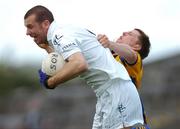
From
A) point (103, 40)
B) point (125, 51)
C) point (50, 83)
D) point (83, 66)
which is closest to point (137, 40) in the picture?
point (125, 51)

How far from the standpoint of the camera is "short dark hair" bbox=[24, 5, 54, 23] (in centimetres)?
1011

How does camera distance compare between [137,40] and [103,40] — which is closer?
[103,40]

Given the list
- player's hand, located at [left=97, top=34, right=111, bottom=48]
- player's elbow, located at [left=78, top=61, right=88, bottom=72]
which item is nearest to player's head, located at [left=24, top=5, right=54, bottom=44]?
player's hand, located at [left=97, top=34, right=111, bottom=48]

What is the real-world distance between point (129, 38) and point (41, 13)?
1806 mm

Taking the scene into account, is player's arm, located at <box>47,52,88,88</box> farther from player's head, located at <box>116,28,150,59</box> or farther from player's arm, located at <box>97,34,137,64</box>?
player's head, located at <box>116,28,150,59</box>

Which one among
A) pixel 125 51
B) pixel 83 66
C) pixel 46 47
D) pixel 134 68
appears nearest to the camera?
pixel 83 66

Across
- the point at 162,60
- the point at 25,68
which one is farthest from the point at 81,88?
the point at 25,68

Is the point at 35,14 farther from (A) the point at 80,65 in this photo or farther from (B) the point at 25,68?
(B) the point at 25,68

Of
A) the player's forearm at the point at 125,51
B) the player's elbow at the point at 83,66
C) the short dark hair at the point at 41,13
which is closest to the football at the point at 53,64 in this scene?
the short dark hair at the point at 41,13

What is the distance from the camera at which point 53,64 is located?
10.1m

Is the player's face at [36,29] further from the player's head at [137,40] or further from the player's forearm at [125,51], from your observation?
the player's head at [137,40]

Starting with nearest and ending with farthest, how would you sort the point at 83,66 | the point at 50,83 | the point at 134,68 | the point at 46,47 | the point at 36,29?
the point at 83,66, the point at 50,83, the point at 36,29, the point at 46,47, the point at 134,68

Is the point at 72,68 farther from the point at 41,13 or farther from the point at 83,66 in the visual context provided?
the point at 41,13

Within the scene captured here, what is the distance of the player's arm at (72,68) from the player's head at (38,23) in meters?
0.53
